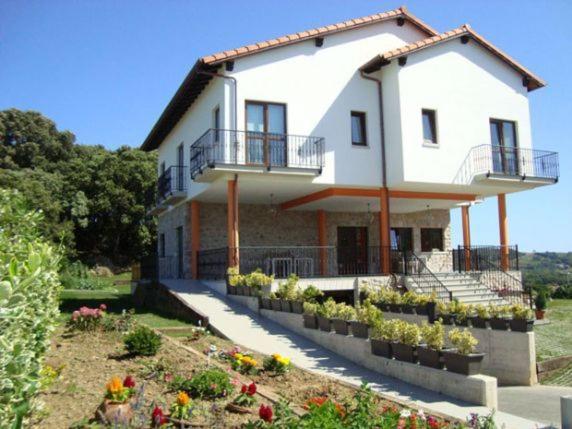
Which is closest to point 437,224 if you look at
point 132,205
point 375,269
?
point 375,269

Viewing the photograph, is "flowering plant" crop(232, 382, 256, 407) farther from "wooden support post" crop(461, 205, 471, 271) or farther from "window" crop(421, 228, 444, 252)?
"window" crop(421, 228, 444, 252)

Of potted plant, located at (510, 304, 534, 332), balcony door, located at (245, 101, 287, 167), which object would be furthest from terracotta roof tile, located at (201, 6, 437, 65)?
potted plant, located at (510, 304, 534, 332)

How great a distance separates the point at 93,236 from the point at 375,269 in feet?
67.3

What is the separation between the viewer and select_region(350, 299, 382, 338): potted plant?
28.9ft

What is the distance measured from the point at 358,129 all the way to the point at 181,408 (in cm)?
1358

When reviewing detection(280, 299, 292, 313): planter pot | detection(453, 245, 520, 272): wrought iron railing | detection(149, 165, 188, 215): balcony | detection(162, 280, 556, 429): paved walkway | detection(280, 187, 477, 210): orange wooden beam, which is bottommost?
detection(162, 280, 556, 429): paved walkway

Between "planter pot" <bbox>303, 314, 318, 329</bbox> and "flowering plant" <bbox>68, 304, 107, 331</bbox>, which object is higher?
"flowering plant" <bbox>68, 304, 107, 331</bbox>

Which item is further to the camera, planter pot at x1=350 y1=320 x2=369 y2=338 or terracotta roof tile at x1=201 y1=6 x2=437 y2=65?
terracotta roof tile at x1=201 y1=6 x2=437 y2=65

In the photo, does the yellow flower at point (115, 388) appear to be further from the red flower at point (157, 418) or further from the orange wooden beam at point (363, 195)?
the orange wooden beam at point (363, 195)

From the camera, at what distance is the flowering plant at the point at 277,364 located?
740cm

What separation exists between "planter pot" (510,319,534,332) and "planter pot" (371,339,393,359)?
2.59m

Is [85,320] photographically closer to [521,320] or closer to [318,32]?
[521,320]

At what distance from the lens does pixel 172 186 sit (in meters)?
→ 20.3

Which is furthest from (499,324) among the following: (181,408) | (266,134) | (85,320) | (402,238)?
(402,238)
